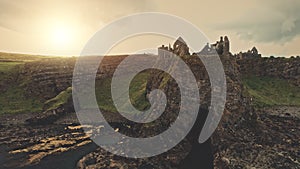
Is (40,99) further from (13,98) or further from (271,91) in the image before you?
(271,91)

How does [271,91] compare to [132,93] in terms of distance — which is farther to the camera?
[132,93]

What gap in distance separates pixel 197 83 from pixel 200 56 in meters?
5.31

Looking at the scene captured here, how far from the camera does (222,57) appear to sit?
50312 millimetres

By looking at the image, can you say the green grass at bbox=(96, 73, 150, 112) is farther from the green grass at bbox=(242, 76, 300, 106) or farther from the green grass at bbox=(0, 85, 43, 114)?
the green grass at bbox=(242, 76, 300, 106)

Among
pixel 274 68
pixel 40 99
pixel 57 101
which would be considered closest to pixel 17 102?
pixel 40 99

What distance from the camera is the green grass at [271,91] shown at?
73.8 m

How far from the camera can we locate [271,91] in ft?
272

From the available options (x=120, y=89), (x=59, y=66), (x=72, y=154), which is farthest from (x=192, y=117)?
(x=59, y=66)

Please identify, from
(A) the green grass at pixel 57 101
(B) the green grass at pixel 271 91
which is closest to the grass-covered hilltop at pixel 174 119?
(A) the green grass at pixel 57 101

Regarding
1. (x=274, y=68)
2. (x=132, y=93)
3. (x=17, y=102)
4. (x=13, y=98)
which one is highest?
(x=274, y=68)

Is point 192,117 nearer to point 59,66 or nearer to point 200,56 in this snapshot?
point 200,56

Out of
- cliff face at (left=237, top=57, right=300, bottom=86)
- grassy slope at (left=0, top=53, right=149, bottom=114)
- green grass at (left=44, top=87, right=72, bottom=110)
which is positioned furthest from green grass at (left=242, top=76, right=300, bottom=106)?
green grass at (left=44, top=87, right=72, bottom=110)

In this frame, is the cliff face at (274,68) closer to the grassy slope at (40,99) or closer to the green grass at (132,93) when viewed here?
the green grass at (132,93)

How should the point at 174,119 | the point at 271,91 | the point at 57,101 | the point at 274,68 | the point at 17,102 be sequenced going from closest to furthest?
the point at 174,119 → the point at 271,91 → the point at 57,101 → the point at 17,102 → the point at 274,68
